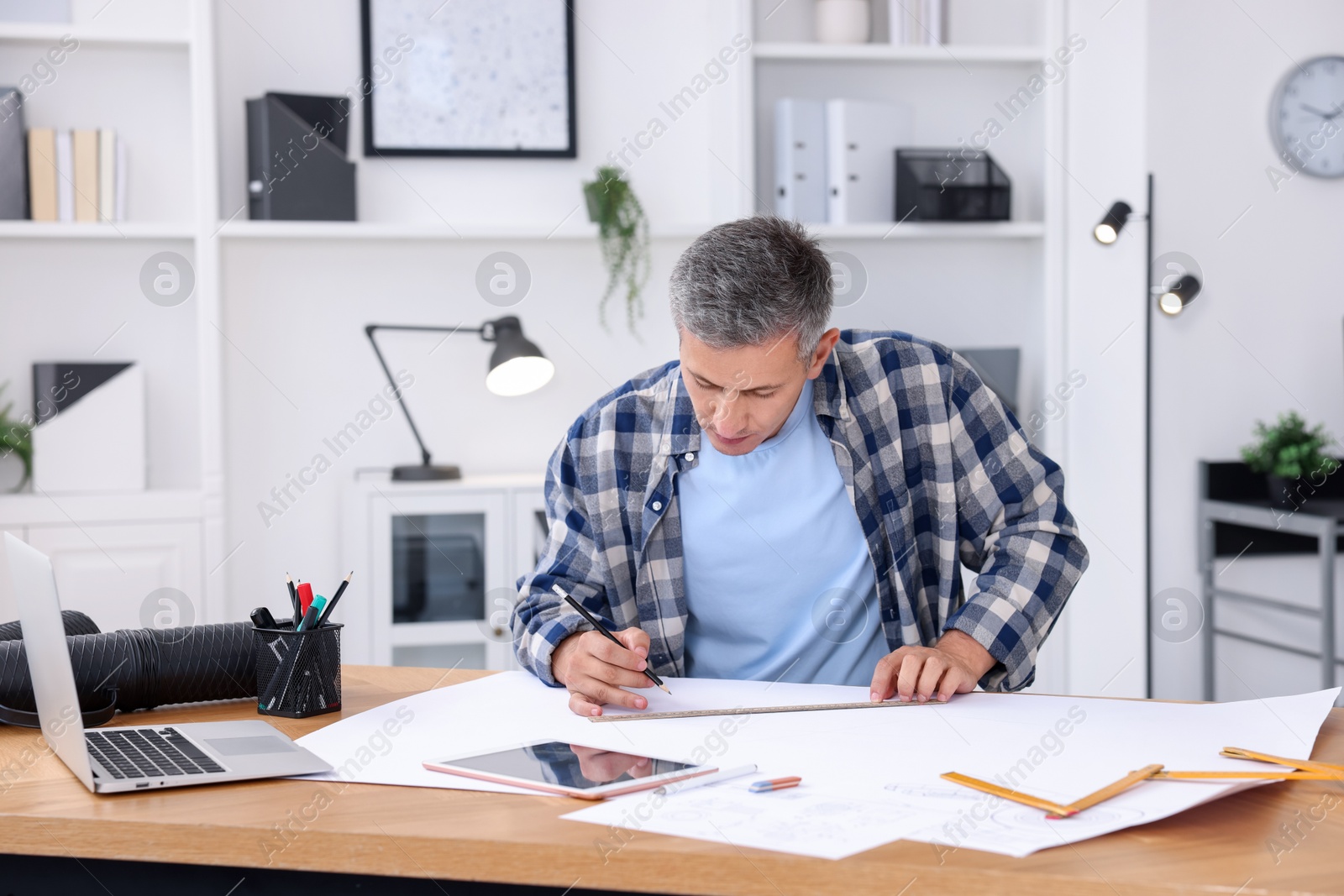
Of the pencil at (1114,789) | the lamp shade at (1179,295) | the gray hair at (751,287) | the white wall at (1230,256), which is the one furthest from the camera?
the white wall at (1230,256)

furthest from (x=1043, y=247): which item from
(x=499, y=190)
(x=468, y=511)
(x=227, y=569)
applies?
(x=227, y=569)

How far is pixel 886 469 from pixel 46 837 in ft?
3.66

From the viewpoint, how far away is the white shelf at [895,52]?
2996 millimetres

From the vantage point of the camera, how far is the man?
1.59m

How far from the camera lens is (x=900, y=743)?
1142mm

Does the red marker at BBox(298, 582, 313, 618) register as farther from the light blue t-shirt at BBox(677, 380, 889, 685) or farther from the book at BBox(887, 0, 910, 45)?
the book at BBox(887, 0, 910, 45)

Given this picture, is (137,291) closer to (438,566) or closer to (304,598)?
(438,566)

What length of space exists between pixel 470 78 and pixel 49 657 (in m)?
2.27

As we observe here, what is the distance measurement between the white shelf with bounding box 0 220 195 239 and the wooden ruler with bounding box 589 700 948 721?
2.10 meters

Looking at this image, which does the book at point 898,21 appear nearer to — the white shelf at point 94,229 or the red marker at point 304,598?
the white shelf at point 94,229

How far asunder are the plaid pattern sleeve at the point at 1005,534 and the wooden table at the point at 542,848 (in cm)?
43

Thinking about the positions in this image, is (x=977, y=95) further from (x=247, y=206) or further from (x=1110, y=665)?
(x=247, y=206)

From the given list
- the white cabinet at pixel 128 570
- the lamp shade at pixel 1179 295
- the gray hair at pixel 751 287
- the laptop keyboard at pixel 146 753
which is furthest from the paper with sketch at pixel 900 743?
the lamp shade at pixel 1179 295

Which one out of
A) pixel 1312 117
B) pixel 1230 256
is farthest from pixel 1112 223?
pixel 1312 117
